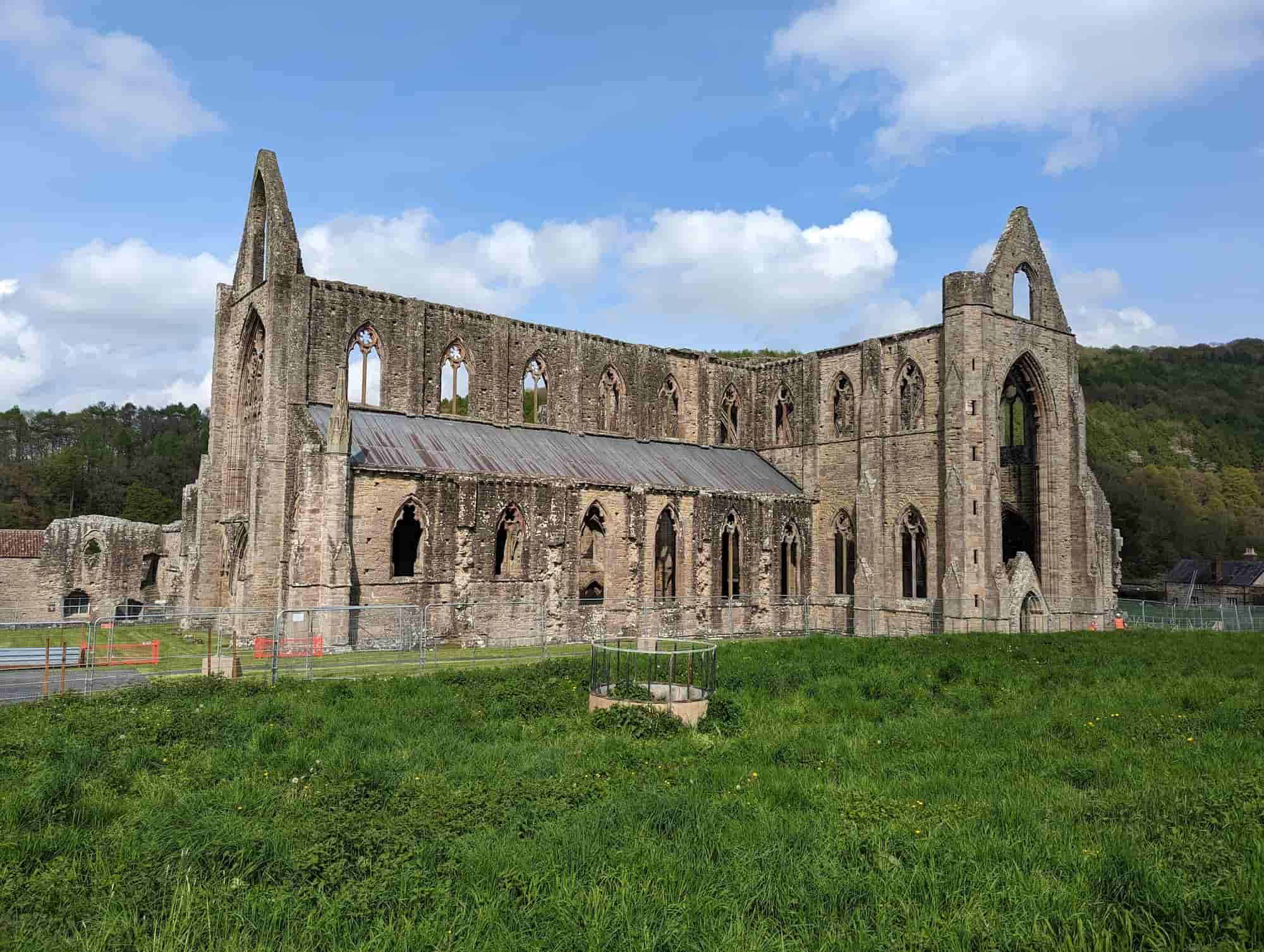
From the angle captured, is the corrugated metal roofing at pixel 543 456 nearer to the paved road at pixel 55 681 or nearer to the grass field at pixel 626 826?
the paved road at pixel 55 681

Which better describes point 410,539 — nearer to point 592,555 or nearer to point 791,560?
point 592,555

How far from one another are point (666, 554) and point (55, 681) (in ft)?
79.0

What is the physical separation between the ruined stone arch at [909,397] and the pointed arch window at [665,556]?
10.1 m

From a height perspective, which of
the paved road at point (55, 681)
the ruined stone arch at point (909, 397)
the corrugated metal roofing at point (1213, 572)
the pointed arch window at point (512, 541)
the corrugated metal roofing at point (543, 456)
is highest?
the ruined stone arch at point (909, 397)

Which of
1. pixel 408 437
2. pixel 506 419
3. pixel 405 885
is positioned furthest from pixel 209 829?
pixel 506 419

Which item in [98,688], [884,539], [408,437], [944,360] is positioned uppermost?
[944,360]

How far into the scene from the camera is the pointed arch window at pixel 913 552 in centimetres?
3512

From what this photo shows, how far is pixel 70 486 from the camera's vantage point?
3049 inches

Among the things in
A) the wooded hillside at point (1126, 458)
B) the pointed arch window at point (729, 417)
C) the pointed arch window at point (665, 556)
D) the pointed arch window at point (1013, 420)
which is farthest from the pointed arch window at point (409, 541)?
the wooded hillside at point (1126, 458)

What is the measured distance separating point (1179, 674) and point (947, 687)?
5397mm

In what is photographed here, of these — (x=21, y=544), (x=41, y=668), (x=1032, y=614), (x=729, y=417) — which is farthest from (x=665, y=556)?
(x=21, y=544)

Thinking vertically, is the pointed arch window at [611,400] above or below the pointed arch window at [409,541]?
above

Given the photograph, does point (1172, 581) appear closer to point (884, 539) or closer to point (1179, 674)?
point (884, 539)

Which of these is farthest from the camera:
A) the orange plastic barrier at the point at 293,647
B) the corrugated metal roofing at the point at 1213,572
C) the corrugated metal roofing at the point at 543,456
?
the corrugated metal roofing at the point at 1213,572
